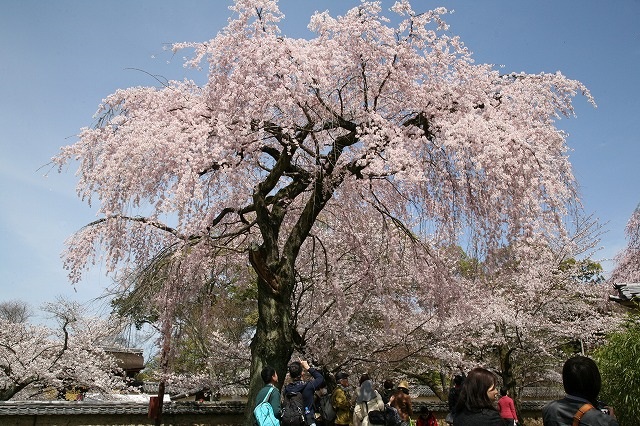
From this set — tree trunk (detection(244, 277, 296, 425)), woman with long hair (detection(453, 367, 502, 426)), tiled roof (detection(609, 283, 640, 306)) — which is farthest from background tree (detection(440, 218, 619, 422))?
woman with long hair (detection(453, 367, 502, 426))

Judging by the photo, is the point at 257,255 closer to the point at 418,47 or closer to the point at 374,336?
the point at 418,47

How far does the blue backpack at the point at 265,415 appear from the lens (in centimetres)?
527

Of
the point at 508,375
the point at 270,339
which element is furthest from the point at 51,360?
the point at 508,375

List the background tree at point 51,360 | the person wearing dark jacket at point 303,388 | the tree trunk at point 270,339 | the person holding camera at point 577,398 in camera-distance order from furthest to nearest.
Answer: the background tree at point 51,360
the tree trunk at point 270,339
the person wearing dark jacket at point 303,388
the person holding camera at point 577,398

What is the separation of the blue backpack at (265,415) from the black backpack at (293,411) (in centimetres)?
31

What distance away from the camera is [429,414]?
875 centimetres

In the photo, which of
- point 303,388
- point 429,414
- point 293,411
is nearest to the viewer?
point 293,411

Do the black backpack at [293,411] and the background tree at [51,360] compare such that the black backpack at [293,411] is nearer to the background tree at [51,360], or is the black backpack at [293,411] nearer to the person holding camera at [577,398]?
the person holding camera at [577,398]

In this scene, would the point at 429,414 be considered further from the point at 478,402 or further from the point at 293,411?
the point at 478,402

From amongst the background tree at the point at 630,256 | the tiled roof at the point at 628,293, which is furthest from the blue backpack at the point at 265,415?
the background tree at the point at 630,256

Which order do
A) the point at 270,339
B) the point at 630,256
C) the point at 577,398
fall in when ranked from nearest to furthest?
1. the point at 577,398
2. the point at 270,339
3. the point at 630,256

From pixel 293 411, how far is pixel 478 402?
3180 mm

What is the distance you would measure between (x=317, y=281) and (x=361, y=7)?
19.9ft

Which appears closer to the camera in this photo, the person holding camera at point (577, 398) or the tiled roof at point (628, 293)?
the person holding camera at point (577, 398)
